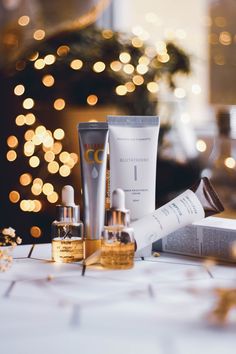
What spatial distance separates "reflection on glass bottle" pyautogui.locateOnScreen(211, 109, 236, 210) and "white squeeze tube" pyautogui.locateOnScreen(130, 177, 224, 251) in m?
0.74

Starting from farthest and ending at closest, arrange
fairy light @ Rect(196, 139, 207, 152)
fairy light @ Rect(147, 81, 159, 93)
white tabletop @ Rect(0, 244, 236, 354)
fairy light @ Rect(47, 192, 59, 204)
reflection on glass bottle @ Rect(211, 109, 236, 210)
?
fairy light @ Rect(196, 139, 207, 152) → reflection on glass bottle @ Rect(211, 109, 236, 210) → fairy light @ Rect(147, 81, 159, 93) → fairy light @ Rect(47, 192, 59, 204) → white tabletop @ Rect(0, 244, 236, 354)

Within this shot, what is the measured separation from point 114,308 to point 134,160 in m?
0.25

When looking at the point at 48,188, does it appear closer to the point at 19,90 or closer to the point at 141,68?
the point at 19,90

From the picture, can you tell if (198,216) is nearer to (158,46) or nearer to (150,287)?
(150,287)

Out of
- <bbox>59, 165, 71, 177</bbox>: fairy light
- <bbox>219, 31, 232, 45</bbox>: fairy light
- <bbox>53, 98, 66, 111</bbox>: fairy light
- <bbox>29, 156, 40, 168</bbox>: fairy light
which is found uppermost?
<bbox>219, 31, 232, 45</bbox>: fairy light

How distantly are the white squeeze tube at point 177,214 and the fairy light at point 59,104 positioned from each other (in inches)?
24.0

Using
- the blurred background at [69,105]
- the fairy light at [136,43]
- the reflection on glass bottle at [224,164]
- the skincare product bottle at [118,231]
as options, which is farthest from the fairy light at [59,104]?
the skincare product bottle at [118,231]

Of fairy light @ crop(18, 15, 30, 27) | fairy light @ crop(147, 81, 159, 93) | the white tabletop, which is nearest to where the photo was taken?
the white tabletop

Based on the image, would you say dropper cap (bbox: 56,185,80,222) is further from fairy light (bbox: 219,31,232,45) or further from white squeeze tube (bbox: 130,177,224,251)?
fairy light (bbox: 219,31,232,45)

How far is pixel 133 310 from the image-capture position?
1.74ft

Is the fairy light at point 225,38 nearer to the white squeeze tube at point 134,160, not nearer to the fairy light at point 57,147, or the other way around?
the fairy light at point 57,147

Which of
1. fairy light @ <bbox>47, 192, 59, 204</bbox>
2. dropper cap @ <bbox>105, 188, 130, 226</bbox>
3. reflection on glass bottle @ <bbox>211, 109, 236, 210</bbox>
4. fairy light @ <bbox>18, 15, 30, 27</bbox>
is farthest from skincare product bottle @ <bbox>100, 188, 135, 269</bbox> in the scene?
fairy light @ <bbox>18, 15, 30, 27</bbox>

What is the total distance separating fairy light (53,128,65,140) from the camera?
4.21ft

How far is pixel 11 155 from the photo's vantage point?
1.31 m
